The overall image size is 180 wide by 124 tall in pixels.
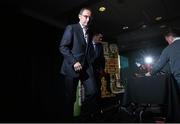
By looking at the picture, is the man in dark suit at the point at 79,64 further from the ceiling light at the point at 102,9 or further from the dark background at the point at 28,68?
the ceiling light at the point at 102,9

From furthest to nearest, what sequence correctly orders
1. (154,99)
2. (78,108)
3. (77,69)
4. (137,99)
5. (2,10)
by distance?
1. (78,108)
2. (2,10)
3. (137,99)
4. (154,99)
5. (77,69)

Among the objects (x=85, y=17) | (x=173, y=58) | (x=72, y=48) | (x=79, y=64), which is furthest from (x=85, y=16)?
(x=173, y=58)

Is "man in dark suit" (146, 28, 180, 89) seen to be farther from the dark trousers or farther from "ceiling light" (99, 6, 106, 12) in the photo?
"ceiling light" (99, 6, 106, 12)

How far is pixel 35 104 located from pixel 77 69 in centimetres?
190

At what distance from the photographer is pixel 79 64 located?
1632 millimetres

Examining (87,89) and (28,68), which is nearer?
(87,89)

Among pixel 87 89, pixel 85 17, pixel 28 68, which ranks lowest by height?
pixel 87 89

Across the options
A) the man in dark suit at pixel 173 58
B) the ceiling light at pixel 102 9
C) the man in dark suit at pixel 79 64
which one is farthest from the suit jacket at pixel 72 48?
the ceiling light at pixel 102 9

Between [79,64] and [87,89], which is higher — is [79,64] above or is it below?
above

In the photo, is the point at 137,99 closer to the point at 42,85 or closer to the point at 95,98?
the point at 95,98

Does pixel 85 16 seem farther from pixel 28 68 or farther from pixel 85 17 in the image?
pixel 28 68

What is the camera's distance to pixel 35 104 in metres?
3.24

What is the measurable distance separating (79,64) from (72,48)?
0.88 feet

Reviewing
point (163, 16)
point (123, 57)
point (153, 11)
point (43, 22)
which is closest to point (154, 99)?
point (43, 22)
